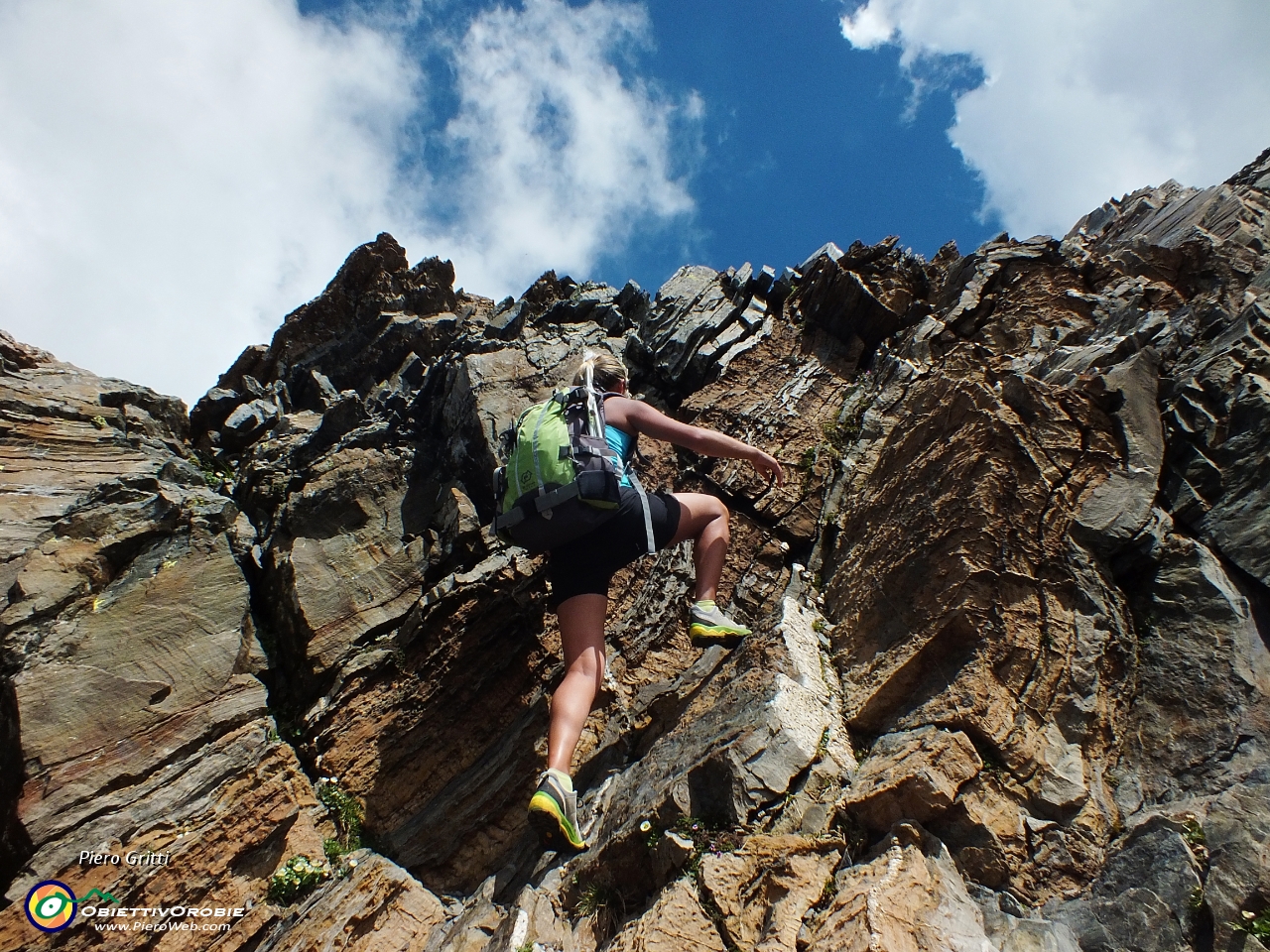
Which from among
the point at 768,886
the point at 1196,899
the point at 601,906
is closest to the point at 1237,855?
the point at 1196,899

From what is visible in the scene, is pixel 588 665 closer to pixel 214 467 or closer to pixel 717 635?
pixel 717 635

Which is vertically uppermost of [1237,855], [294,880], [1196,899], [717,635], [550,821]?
[717,635]

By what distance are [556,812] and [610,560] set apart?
2246 mm

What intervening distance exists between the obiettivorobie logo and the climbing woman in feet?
13.0

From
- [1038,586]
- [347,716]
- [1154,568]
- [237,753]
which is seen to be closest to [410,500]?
[347,716]

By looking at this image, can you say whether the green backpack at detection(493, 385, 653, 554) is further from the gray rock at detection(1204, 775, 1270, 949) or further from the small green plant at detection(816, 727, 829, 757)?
the gray rock at detection(1204, 775, 1270, 949)

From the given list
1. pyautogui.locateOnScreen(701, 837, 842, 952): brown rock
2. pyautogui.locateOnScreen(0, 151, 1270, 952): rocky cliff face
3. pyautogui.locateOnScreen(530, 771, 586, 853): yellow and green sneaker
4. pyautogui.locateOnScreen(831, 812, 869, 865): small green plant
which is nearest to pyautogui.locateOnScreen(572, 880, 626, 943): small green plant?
pyautogui.locateOnScreen(0, 151, 1270, 952): rocky cliff face

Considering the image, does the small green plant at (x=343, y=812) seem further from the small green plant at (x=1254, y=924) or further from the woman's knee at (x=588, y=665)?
the small green plant at (x=1254, y=924)

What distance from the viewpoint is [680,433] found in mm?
6977

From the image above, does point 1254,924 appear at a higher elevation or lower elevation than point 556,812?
lower

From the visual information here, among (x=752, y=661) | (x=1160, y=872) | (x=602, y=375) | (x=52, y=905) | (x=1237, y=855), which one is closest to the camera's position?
(x=1237, y=855)

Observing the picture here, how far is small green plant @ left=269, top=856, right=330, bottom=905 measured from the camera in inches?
257

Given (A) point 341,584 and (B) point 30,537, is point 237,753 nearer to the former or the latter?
(A) point 341,584

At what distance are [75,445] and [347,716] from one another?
5.64 meters
